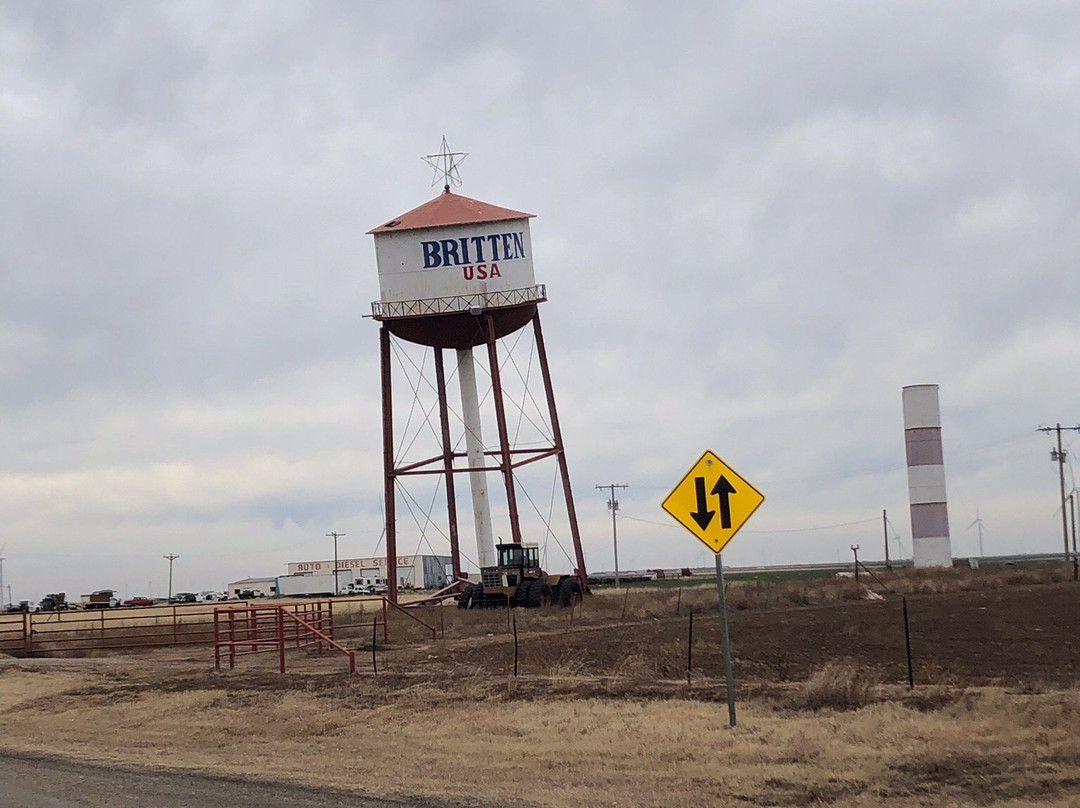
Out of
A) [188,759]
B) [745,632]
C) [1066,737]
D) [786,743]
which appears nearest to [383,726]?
[188,759]

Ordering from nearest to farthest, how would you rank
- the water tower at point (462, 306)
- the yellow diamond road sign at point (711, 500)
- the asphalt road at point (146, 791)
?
the asphalt road at point (146, 791) < the yellow diamond road sign at point (711, 500) < the water tower at point (462, 306)

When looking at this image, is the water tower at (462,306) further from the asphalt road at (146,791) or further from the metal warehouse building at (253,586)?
the metal warehouse building at (253,586)

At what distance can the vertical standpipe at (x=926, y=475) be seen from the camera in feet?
235

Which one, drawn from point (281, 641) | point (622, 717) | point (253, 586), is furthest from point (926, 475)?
point (253, 586)

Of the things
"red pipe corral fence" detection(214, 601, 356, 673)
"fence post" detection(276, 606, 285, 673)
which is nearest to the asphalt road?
"red pipe corral fence" detection(214, 601, 356, 673)

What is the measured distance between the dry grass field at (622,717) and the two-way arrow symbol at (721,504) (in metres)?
2.51

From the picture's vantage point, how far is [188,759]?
1593 cm

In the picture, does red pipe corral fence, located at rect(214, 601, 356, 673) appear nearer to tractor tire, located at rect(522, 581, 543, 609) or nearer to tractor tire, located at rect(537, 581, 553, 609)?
tractor tire, located at rect(522, 581, 543, 609)

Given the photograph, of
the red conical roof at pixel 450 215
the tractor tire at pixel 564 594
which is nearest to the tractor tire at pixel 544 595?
the tractor tire at pixel 564 594

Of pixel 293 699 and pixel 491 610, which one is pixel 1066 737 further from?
pixel 491 610

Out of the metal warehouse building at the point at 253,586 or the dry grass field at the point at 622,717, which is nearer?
the dry grass field at the point at 622,717

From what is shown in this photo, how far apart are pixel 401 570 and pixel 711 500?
133198 mm

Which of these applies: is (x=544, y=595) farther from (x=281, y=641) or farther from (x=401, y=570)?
(x=401, y=570)

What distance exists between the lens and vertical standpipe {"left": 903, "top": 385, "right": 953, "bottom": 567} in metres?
71.5
